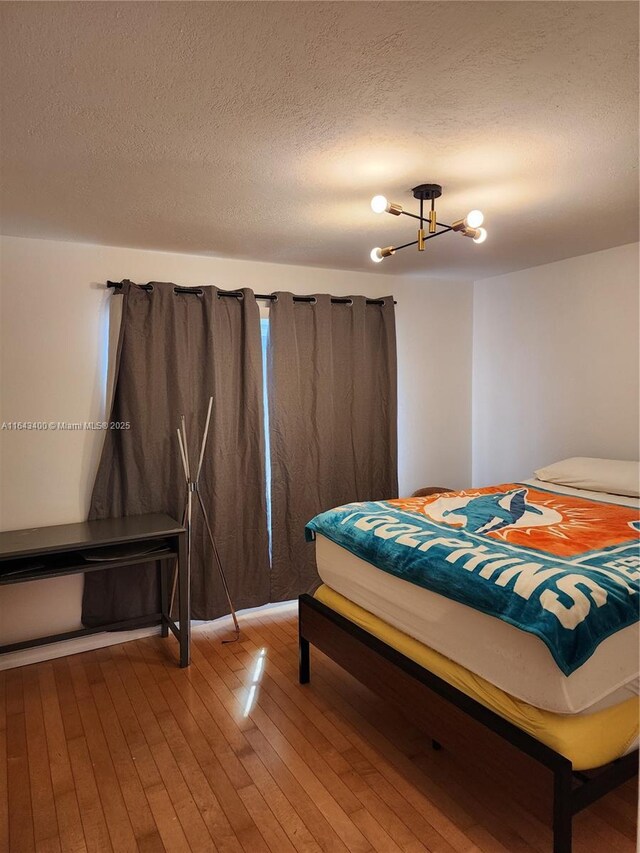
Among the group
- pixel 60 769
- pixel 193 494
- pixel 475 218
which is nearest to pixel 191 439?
pixel 193 494

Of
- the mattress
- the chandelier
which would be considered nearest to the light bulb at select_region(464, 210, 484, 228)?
the chandelier

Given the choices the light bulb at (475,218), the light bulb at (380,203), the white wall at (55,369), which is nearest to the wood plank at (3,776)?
the white wall at (55,369)

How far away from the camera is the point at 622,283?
362 centimetres

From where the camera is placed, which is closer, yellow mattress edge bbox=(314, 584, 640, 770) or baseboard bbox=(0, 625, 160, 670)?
yellow mattress edge bbox=(314, 584, 640, 770)

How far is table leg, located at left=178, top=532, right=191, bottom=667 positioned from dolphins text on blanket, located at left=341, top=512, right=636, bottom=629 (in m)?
1.26

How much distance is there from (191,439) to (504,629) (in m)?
2.36

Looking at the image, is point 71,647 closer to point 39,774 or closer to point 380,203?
point 39,774

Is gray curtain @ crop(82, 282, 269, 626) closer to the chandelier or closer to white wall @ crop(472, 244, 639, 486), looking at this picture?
the chandelier

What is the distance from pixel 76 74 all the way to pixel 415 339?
11.0 ft

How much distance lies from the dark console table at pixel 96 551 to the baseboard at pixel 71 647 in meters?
0.10

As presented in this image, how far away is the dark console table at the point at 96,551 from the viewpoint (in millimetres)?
2863

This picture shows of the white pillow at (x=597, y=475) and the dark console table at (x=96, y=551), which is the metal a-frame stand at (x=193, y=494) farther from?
the white pillow at (x=597, y=475)

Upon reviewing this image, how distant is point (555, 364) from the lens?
4.10 meters

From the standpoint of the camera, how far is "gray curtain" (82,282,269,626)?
343cm
